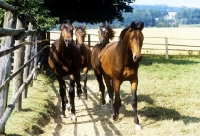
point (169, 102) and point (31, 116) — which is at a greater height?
point (31, 116)

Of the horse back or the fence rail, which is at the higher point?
the horse back

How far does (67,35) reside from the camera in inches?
273

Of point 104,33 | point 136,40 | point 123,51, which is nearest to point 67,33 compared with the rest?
point 123,51

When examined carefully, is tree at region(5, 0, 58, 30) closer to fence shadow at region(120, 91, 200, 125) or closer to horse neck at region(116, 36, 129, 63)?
fence shadow at region(120, 91, 200, 125)

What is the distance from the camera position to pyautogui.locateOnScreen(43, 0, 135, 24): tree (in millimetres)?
18812

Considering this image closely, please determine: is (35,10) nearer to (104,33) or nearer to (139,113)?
(104,33)

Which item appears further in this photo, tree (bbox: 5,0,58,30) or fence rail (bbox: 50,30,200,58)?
fence rail (bbox: 50,30,200,58)

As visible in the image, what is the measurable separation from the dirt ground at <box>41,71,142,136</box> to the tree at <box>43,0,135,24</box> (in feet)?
34.8

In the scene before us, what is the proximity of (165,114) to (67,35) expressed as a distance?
301cm

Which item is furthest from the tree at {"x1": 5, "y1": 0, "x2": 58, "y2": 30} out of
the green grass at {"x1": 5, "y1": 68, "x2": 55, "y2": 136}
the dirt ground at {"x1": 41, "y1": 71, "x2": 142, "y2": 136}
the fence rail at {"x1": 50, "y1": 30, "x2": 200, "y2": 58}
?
the dirt ground at {"x1": 41, "y1": 71, "x2": 142, "y2": 136}

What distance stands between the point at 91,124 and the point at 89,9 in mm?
13711

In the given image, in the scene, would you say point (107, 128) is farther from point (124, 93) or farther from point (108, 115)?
point (124, 93)

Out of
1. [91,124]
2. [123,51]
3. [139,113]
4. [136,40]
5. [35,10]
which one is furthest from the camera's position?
[35,10]

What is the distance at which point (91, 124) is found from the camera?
23.6 feet
